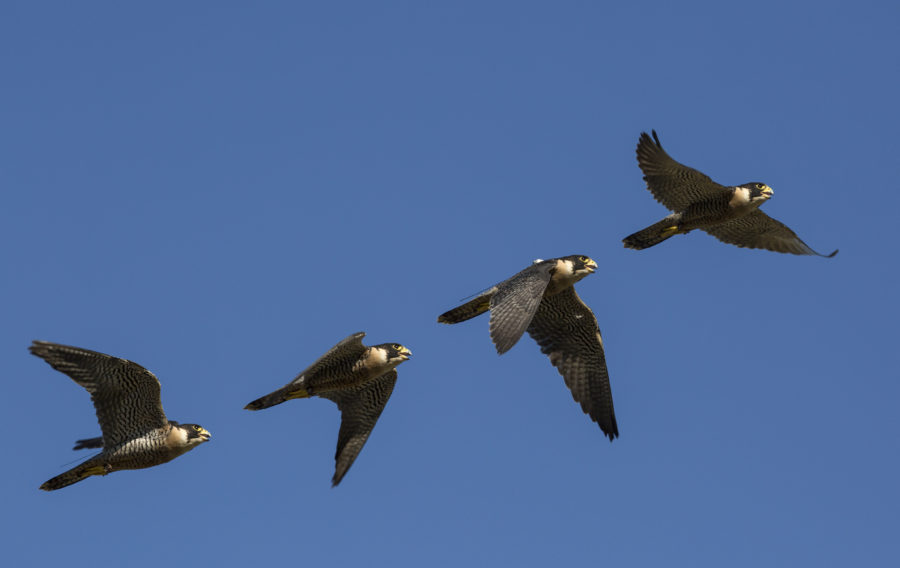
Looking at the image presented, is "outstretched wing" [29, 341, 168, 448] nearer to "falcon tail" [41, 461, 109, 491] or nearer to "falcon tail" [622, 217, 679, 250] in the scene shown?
"falcon tail" [41, 461, 109, 491]

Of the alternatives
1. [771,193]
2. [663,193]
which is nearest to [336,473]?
[663,193]

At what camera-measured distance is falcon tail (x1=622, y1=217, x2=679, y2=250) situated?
17.5 meters

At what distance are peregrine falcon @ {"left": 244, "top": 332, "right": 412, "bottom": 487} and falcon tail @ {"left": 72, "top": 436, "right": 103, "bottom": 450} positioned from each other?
7.77 ft

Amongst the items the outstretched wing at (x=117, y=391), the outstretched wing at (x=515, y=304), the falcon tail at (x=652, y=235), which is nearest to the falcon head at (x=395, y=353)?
the outstretched wing at (x=515, y=304)

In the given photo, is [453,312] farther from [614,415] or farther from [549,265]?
[614,415]

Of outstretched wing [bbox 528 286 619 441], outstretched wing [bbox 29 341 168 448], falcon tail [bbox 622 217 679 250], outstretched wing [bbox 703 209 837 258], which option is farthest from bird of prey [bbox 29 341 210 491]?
outstretched wing [bbox 703 209 837 258]

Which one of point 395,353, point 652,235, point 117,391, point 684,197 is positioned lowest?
point 395,353

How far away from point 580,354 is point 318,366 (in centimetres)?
448

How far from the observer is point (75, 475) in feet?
46.8

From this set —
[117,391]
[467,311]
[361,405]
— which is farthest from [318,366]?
[117,391]

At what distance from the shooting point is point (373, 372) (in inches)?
625

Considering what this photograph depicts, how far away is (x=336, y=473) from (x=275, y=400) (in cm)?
145

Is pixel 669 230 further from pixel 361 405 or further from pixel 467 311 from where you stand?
pixel 361 405

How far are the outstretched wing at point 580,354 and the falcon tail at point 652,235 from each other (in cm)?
123
